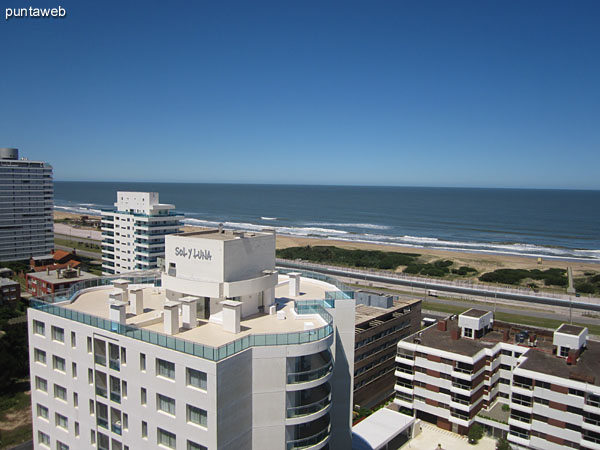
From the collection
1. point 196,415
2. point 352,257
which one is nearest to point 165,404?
point 196,415

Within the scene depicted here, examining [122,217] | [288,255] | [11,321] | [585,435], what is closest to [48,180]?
[122,217]

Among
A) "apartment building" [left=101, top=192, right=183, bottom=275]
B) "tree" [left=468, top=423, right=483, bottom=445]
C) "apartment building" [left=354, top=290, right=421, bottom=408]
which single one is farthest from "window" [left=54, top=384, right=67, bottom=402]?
"apartment building" [left=101, top=192, right=183, bottom=275]

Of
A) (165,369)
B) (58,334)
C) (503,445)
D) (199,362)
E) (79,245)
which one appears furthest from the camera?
(79,245)

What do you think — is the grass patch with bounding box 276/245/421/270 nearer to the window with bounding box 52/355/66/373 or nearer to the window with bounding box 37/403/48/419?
the window with bounding box 37/403/48/419

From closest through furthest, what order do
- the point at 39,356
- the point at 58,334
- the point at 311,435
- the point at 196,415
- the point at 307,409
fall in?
the point at 196,415
the point at 307,409
the point at 311,435
the point at 58,334
the point at 39,356

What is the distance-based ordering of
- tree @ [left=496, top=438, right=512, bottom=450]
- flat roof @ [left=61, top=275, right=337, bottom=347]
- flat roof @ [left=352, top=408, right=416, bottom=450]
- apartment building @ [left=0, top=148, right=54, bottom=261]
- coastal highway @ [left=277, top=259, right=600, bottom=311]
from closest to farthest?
flat roof @ [left=61, top=275, right=337, bottom=347] → flat roof @ [left=352, top=408, right=416, bottom=450] → tree @ [left=496, top=438, right=512, bottom=450] → coastal highway @ [left=277, top=259, right=600, bottom=311] → apartment building @ [left=0, top=148, right=54, bottom=261]

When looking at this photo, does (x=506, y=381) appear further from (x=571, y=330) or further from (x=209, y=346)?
(x=209, y=346)

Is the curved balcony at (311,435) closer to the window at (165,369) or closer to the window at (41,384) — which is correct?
the window at (165,369)
